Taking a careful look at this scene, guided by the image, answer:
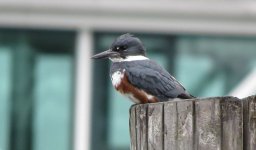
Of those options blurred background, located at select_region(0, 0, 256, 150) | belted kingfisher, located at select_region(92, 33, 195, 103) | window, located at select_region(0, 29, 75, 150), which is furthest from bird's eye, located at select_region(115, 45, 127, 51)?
window, located at select_region(0, 29, 75, 150)

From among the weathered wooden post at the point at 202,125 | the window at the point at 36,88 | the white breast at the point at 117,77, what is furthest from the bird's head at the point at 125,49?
the window at the point at 36,88

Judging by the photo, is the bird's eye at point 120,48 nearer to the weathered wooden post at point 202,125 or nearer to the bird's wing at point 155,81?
the bird's wing at point 155,81

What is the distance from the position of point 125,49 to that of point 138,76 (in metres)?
0.54

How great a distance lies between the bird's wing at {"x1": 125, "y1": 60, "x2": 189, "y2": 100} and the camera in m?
4.96

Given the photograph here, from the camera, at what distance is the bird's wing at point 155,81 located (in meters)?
4.96

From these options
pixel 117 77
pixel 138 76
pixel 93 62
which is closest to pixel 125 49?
pixel 117 77

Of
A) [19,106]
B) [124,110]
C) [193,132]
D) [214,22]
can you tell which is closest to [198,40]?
[214,22]

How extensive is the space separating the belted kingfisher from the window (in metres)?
6.12

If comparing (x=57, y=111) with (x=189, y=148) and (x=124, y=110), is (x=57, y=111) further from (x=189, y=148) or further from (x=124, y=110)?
(x=189, y=148)

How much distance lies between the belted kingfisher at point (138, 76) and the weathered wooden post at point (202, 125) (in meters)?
1.19

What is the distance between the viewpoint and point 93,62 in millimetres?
11688

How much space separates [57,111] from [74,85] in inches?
14.0

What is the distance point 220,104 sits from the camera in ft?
11.5

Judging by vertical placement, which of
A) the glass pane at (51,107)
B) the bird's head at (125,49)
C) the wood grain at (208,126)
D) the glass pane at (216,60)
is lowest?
the wood grain at (208,126)
